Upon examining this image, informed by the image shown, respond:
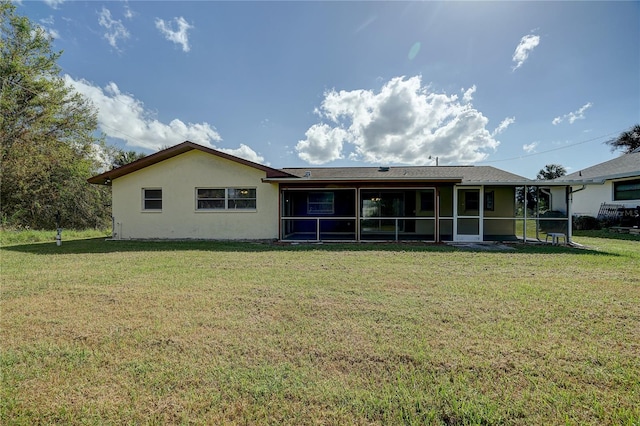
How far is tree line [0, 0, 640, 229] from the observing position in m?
16.2

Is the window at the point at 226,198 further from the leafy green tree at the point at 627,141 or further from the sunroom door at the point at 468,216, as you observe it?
the leafy green tree at the point at 627,141

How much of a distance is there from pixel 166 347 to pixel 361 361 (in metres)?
2.05

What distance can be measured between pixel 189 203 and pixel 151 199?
194 cm

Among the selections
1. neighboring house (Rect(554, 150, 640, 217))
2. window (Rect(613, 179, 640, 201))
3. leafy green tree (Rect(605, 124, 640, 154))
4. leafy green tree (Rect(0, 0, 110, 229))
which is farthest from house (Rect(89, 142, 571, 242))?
leafy green tree (Rect(605, 124, 640, 154))

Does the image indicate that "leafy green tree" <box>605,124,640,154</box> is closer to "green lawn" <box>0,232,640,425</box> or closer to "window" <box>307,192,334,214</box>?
"window" <box>307,192,334,214</box>

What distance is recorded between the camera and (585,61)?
14016mm

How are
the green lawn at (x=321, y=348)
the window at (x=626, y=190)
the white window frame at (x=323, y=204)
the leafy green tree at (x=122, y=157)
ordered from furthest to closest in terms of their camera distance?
the leafy green tree at (x=122, y=157)
the window at (x=626, y=190)
the white window frame at (x=323, y=204)
the green lawn at (x=321, y=348)

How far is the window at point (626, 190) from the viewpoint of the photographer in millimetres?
15435

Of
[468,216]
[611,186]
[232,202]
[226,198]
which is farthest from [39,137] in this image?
[611,186]

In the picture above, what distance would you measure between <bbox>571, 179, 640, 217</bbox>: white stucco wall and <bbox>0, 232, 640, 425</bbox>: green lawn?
15.7 m

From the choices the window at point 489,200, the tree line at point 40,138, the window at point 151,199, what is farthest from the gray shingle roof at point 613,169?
the tree line at point 40,138

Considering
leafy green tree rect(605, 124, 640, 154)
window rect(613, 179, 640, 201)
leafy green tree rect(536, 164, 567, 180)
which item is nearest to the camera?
window rect(613, 179, 640, 201)

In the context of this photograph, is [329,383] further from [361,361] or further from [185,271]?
[185,271]

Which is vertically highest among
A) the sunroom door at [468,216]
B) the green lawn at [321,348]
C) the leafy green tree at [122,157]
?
the leafy green tree at [122,157]
